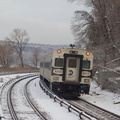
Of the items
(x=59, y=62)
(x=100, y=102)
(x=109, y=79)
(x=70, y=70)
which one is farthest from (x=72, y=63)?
(x=109, y=79)

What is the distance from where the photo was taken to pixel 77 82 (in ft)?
65.9

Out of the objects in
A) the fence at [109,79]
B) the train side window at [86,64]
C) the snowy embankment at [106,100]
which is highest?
the train side window at [86,64]

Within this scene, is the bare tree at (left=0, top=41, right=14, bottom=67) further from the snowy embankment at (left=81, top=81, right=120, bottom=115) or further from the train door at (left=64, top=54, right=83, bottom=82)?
the train door at (left=64, top=54, right=83, bottom=82)

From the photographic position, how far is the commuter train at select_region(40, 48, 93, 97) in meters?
19.9

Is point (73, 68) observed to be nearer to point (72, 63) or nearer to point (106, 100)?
point (72, 63)

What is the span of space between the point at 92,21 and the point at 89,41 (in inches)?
114

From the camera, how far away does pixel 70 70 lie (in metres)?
20.1

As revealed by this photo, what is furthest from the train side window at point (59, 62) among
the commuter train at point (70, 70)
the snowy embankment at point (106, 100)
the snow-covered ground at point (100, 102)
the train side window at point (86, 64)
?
the snowy embankment at point (106, 100)

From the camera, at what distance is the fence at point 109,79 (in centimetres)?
2098

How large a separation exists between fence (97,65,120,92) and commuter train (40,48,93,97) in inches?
86.8

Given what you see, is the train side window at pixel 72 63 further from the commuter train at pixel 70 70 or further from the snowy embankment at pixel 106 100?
the snowy embankment at pixel 106 100

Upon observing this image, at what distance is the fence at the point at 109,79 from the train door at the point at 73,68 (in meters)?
2.85

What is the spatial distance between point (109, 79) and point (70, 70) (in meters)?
3.91

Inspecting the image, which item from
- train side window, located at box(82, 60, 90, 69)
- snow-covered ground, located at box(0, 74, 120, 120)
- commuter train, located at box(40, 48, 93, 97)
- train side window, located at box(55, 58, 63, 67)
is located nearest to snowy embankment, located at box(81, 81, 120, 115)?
snow-covered ground, located at box(0, 74, 120, 120)
